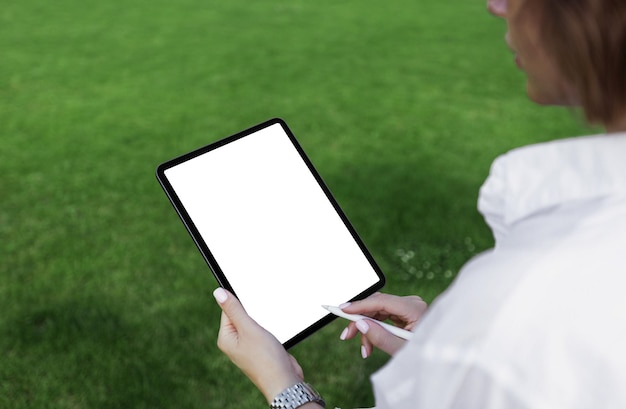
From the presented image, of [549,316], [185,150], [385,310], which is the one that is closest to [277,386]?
[385,310]

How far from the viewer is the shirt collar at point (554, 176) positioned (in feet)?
2.56

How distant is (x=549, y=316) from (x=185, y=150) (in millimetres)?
4407

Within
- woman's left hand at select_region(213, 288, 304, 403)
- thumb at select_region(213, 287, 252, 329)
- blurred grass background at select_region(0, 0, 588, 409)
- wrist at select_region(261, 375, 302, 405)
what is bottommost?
wrist at select_region(261, 375, 302, 405)

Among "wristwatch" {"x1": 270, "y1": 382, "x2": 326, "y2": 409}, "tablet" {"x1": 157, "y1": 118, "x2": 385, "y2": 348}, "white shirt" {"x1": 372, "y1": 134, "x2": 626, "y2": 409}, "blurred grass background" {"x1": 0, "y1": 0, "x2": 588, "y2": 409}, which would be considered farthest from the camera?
"blurred grass background" {"x1": 0, "y1": 0, "x2": 588, "y2": 409}

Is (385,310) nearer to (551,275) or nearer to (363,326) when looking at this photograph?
(363,326)

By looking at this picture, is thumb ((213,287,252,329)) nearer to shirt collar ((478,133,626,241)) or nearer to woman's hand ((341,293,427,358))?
woman's hand ((341,293,427,358))

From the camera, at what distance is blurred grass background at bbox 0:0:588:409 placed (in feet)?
9.82

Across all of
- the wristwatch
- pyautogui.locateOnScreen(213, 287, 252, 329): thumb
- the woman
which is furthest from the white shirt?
pyautogui.locateOnScreen(213, 287, 252, 329): thumb

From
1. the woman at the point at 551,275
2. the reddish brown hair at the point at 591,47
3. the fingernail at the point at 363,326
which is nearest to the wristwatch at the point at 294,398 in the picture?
the fingernail at the point at 363,326

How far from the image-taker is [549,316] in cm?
73

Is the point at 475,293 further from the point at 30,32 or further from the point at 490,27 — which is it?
the point at 490,27

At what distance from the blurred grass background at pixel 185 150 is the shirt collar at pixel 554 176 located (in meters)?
2.15

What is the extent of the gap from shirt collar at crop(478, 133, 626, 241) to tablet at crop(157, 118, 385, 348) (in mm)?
742

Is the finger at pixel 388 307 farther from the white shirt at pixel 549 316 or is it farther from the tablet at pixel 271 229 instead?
the white shirt at pixel 549 316
